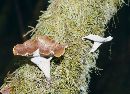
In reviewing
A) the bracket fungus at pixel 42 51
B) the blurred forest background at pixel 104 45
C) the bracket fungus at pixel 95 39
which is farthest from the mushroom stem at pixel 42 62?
the blurred forest background at pixel 104 45

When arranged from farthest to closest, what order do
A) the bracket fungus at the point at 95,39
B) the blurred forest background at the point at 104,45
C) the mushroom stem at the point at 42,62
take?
the blurred forest background at the point at 104,45 < the bracket fungus at the point at 95,39 < the mushroom stem at the point at 42,62

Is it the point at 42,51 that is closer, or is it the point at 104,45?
the point at 42,51

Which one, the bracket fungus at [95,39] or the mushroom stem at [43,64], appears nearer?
the mushroom stem at [43,64]

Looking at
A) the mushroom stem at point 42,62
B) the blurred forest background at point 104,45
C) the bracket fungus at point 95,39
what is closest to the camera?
the mushroom stem at point 42,62

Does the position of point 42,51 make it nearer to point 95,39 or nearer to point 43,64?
point 43,64

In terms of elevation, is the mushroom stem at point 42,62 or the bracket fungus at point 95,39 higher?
the bracket fungus at point 95,39

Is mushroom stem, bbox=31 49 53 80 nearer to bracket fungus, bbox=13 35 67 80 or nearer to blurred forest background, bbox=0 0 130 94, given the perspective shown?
bracket fungus, bbox=13 35 67 80

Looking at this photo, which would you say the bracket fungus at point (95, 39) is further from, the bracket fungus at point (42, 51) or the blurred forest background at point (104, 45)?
the blurred forest background at point (104, 45)

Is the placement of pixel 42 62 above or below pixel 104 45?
below

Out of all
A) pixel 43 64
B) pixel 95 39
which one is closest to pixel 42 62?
pixel 43 64
